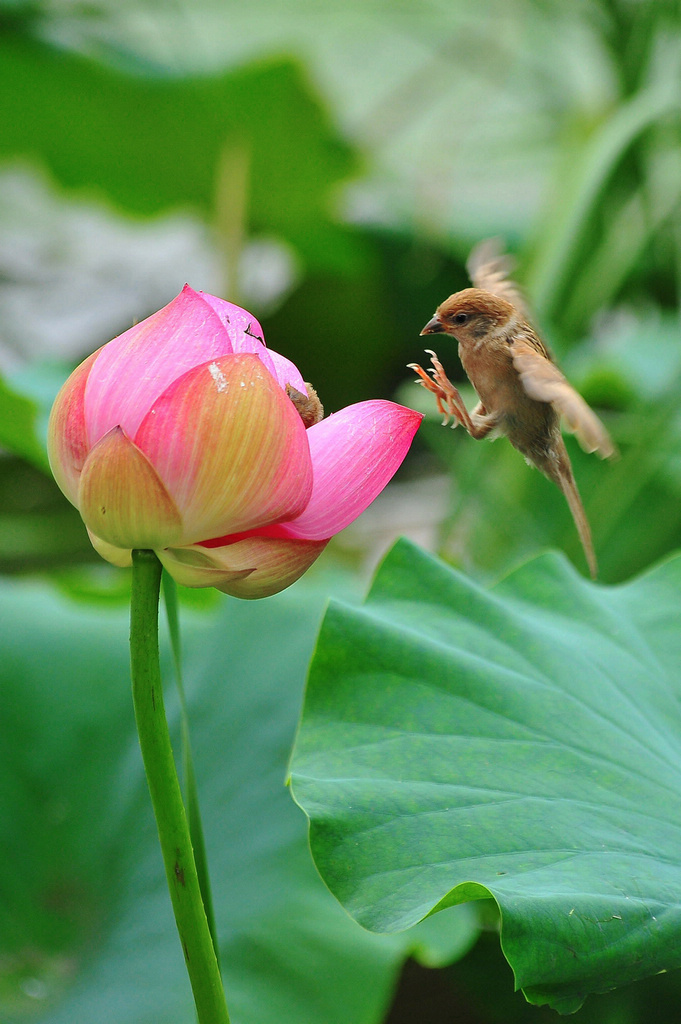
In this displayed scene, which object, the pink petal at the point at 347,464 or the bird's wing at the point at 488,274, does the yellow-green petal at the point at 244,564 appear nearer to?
the pink petal at the point at 347,464

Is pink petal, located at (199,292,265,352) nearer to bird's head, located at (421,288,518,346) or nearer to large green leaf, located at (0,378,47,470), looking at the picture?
bird's head, located at (421,288,518,346)

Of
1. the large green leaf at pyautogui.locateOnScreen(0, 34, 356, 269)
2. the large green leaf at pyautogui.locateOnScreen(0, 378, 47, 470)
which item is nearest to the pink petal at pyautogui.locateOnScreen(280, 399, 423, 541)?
the large green leaf at pyautogui.locateOnScreen(0, 378, 47, 470)

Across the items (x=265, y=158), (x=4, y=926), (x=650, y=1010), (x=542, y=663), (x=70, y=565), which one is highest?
(x=542, y=663)

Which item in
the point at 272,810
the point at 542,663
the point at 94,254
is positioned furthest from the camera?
the point at 94,254

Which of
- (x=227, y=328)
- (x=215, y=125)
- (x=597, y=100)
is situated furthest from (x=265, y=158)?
(x=227, y=328)

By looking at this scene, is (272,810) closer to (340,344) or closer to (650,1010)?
(650,1010)

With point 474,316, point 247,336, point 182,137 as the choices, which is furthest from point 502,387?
point 182,137
